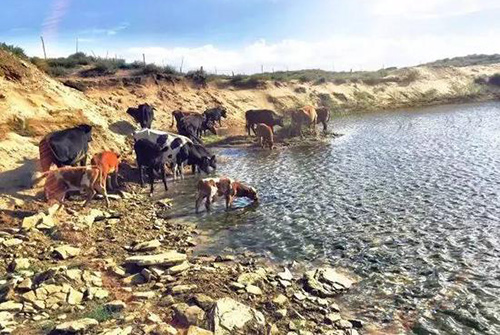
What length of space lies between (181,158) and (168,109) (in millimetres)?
19760

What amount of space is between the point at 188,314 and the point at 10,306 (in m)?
3.32

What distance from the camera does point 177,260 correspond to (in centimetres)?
1025

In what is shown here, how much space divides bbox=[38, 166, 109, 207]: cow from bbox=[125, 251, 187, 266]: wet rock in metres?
5.13

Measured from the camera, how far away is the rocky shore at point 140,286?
24.4ft

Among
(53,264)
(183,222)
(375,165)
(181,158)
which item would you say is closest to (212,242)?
(183,222)

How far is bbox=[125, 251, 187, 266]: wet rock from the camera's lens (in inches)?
395

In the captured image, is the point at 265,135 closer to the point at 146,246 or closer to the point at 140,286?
A: the point at 146,246

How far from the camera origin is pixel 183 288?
874 centimetres

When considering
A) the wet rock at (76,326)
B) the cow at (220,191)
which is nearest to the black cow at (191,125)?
the cow at (220,191)

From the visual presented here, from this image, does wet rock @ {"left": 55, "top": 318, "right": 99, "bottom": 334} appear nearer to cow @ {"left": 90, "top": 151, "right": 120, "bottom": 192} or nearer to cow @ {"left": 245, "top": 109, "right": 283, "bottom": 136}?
cow @ {"left": 90, "top": 151, "right": 120, "bottom": 192}

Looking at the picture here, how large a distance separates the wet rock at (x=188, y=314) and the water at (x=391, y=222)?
10.6ft

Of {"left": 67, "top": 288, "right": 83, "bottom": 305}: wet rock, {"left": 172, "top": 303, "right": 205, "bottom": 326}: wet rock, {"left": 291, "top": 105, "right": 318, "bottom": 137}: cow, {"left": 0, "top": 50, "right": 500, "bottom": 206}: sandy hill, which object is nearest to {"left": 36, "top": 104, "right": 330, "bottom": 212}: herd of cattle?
{"left": 0, "top": 50, "right": 500, "bottom": 206}: sandy hill

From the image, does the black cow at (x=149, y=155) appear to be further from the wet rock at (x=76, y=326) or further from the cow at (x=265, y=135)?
the wet rock at (x=76, y=326)

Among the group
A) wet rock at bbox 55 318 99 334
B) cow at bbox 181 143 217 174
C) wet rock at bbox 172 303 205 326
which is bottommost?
wet rock at bbox 172 303 205 326
